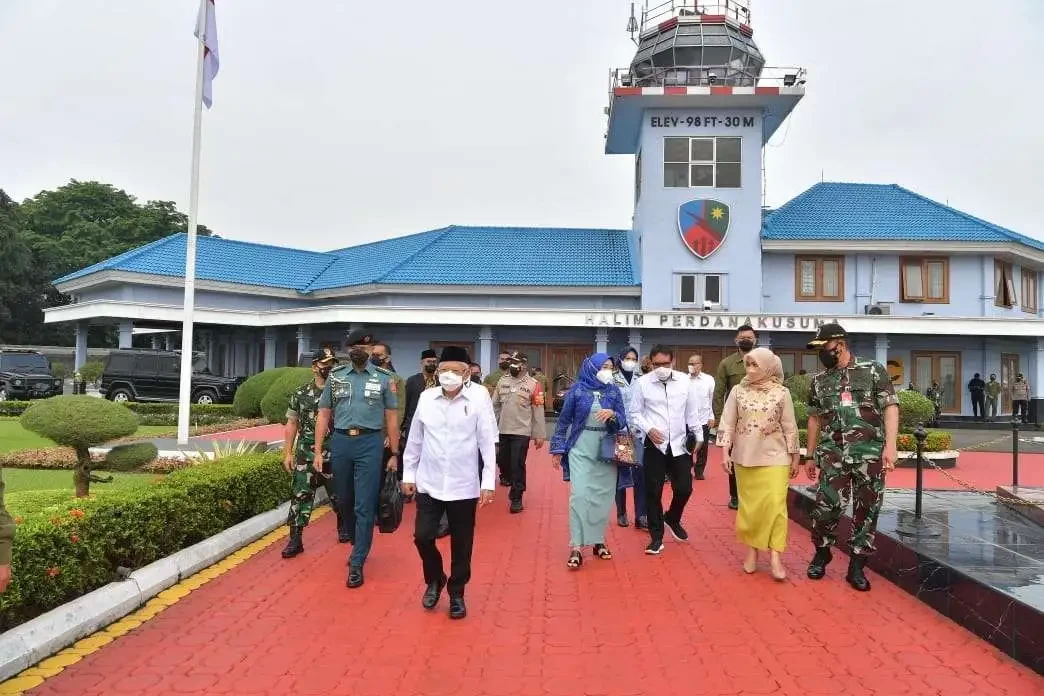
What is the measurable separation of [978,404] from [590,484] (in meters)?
22.0

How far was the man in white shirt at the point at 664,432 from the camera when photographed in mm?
6582

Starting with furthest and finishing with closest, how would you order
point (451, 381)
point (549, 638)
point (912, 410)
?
point (912, 410) < point (451, 381) < point (549, 638)

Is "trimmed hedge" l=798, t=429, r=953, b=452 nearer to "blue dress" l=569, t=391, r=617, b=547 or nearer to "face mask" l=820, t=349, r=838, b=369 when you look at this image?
"face mask" l=820, t=349, r=838, b=369

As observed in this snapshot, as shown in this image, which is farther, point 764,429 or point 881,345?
point 881,345

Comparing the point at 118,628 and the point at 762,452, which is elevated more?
the point at 762,452

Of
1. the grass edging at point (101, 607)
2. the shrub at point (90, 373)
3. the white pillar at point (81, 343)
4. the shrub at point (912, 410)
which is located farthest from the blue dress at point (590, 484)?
the white pillar at point (81, 343)

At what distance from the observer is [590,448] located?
20.3 feet

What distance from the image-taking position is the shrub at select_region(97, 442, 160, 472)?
6727mm

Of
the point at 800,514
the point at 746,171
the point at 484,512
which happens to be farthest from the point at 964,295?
the point at 484,512

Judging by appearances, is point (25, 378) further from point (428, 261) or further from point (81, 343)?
point (428, 261)

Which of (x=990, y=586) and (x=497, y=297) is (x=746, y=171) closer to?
(x=497, y=297)

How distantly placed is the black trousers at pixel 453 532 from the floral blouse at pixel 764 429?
2.22 metres

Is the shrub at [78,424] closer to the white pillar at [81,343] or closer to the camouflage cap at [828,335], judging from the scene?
the camouflage cap at [828,335]

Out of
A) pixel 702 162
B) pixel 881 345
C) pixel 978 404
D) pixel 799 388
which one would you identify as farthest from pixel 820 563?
pixel 978 404
